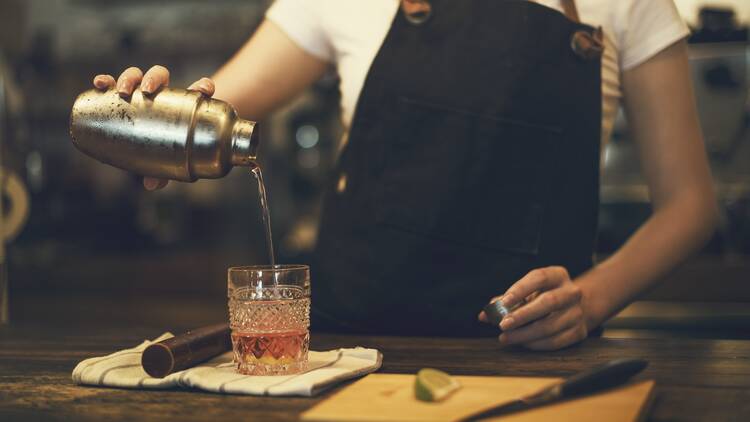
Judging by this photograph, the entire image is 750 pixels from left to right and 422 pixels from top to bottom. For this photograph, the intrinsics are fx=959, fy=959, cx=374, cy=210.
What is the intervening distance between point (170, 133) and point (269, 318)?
0.25m

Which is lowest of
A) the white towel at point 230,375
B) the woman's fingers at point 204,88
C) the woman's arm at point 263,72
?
the white towel at point 230,375

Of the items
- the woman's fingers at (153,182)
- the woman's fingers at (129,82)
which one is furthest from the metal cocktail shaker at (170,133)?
the woman's fingers at (153,182)

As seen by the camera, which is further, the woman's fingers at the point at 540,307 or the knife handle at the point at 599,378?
the woman's fingers at the point at 540,307

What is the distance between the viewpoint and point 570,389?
3.06 feet

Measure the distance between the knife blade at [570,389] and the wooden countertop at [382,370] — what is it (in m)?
0.05

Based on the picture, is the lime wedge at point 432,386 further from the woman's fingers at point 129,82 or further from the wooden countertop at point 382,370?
the woman's fingers at point 129,82

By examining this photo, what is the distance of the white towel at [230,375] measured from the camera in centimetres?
102

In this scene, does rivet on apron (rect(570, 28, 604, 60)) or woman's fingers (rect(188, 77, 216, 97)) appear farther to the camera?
rivet on apron (rect(570, 28, 604, 60))

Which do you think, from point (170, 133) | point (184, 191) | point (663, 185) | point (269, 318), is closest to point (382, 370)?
point (269, 318)

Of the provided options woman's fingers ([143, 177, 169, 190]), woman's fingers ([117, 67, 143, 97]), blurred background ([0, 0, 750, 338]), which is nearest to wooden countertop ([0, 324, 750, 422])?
woman's fingers ([143, 177, 169, 190])

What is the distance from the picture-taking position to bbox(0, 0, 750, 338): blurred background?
276 centimetres

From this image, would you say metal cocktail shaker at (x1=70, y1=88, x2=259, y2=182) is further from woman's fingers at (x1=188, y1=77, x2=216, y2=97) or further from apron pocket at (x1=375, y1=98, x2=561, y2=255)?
apron pocket at (x1=375, y1=98, x2=561, y2=255)

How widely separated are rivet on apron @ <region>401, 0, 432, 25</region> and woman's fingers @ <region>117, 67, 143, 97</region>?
0.50m

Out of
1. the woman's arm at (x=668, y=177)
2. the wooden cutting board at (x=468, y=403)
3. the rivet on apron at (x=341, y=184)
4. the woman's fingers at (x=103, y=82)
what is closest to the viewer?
the wooden cutting board at (x=468, y=403)
